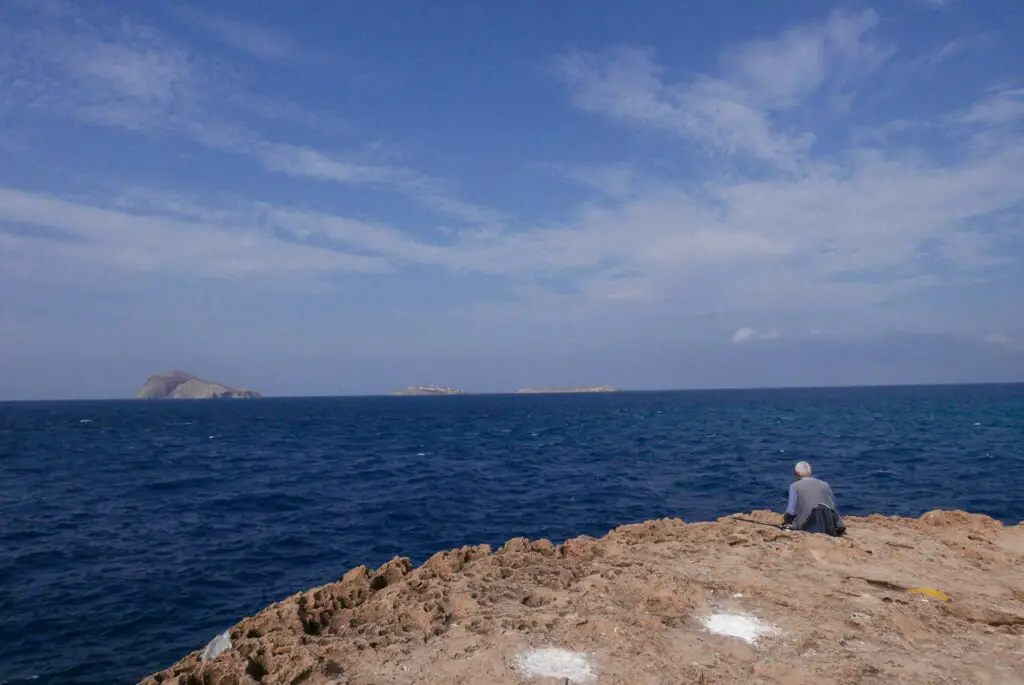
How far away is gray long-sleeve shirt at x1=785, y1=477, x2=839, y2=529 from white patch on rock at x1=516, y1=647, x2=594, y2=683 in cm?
664

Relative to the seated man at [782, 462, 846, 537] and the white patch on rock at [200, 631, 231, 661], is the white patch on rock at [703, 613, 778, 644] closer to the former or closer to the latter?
the seated man at [782, 462, 846, 537]

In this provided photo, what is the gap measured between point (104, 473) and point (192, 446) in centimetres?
1485

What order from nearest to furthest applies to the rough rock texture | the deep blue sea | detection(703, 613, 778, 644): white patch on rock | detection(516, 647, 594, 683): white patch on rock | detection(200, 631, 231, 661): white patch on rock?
detection(516, 647, 594, 683): white patch on rock, the rough rock texture, detection(200, 631, 231, 661): white patch on rock, detection(703, 613, 778, 644): white patch on rock, the deep blue sea

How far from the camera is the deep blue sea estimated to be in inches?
508

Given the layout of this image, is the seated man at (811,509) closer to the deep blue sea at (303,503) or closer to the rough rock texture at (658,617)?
the rough rock texture at (658,617)

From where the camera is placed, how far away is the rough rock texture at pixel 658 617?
6180 millimetres

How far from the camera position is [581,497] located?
76.5 feet

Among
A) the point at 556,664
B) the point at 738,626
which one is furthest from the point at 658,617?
the point at 556,664

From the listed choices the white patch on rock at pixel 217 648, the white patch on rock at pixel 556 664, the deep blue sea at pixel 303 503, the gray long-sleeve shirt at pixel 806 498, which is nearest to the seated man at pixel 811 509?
the gray long-sleeve shirt at pixel 806 498

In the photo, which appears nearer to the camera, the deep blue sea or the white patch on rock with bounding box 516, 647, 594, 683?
the white patch on rock with bounding box 516, 647, 594, 683

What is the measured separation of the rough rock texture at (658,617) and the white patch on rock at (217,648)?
115mm

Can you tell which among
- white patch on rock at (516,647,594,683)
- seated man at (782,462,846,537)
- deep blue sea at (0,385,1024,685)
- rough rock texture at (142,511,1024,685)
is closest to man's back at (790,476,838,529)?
seated man at (782,462,846,537)

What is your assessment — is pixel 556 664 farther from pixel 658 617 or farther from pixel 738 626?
pixel 738 626

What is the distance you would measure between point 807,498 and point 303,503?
17.3m
